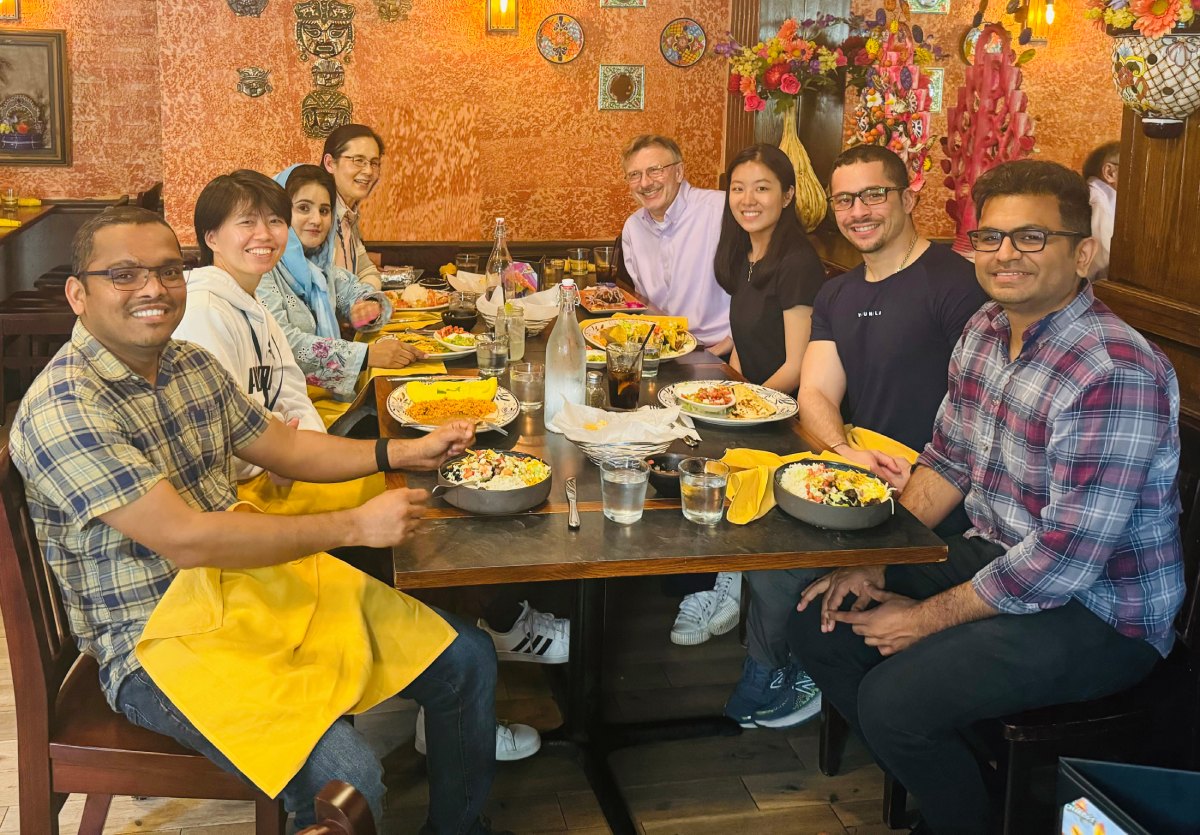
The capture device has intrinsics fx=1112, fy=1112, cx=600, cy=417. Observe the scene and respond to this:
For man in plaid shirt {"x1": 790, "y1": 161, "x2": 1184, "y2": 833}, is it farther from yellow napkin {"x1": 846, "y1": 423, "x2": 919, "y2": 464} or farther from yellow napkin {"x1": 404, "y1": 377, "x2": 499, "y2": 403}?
yellow napkin {"x1": 404, "y1": 377, "x2": 499, "y2": 403}

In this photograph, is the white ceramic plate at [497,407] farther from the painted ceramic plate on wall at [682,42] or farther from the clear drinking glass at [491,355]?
the painted ceramic plate on wall at [682,42]

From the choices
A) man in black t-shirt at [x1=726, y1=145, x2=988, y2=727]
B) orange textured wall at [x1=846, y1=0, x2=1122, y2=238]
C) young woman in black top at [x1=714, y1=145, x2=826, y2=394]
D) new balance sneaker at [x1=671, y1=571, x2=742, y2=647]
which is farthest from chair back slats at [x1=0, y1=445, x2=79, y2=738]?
orange textured wall at [x1=846, y1=0, x2=1122, y2=238]

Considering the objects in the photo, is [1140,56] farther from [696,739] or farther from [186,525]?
[186,525]

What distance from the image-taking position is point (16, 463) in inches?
68.1

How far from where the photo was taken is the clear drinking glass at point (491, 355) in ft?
9.75

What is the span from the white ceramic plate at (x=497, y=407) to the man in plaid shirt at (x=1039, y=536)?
786mm

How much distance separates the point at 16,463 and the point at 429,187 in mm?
4842

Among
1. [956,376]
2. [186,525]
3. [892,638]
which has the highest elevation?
[956,376]

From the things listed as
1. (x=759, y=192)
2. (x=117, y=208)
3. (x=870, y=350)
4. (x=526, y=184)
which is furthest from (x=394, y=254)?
(x=117, y=208)

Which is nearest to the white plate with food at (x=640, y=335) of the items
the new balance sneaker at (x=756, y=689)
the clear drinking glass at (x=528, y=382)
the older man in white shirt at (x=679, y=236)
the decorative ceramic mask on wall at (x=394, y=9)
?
the clear drinking glass at (x=528, y=382)

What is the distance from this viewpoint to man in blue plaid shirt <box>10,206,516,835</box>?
169 centimetres

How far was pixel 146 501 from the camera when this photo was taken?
5.55 feet

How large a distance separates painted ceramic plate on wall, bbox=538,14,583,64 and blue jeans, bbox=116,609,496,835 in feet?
16.4

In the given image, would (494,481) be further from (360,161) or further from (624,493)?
(360,161)
